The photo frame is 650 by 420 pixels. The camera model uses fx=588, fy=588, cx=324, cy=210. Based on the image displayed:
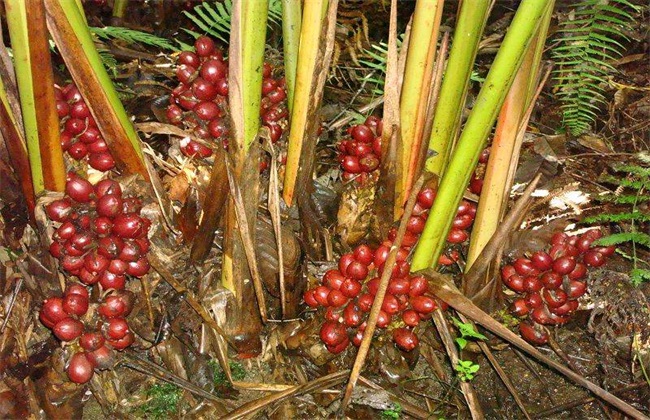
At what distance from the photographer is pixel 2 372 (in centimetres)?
189

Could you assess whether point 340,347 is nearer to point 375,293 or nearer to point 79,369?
point 375,293

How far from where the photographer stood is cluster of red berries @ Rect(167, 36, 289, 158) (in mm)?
1960

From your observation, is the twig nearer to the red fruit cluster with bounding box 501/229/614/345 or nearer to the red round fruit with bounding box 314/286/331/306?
the red round fruit with bounding box 314/286/331/306

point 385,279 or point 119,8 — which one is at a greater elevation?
point 119,8

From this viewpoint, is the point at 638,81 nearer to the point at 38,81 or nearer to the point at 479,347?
the point at 479,347

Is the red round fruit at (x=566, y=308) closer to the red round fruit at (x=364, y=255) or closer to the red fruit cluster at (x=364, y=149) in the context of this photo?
the red round fruit at (x=364, y=255)

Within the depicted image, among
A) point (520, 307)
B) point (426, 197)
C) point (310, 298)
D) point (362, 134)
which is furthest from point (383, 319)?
point (362, 134)

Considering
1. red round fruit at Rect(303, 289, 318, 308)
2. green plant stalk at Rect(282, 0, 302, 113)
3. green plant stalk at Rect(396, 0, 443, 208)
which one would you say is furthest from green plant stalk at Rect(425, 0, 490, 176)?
red round fruit at Rect(303, 289, 318, 308)

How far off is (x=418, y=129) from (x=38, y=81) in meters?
1.10

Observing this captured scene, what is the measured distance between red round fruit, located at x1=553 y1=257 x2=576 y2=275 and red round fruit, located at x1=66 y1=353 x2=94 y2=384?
1541 mm

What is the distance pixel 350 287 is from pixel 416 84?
0.67m

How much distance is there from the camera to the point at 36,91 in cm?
162

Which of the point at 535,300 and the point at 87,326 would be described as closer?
the point at 87,326

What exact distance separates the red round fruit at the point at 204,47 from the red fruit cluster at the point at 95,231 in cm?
54
